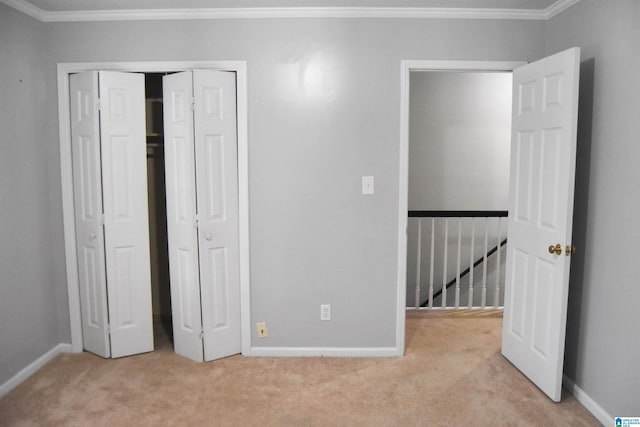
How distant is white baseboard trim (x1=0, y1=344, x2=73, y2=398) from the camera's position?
2.72 metres

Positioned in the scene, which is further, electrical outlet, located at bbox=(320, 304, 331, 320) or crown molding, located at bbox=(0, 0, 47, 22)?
electrical outlet, located at bbox=(320, 304, 331, 320)

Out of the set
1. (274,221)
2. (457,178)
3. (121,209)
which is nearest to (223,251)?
(274,221)

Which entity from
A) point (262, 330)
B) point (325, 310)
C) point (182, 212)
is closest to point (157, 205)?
point (182, 212)

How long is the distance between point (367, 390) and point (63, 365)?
2052mm

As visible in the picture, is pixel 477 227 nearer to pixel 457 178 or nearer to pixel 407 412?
pixel 457 178

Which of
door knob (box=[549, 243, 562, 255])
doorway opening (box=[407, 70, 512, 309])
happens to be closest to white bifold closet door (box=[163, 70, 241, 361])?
door knob (box=[549, 243, 562, 255])

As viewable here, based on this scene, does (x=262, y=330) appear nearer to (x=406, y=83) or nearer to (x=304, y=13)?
(x=406, y=83)

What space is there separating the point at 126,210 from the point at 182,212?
400mm

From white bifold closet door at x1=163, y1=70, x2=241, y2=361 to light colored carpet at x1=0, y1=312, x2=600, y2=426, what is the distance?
228 millimetres

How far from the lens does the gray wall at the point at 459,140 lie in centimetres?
486

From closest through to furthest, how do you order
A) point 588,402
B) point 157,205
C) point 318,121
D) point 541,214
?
1. point 588,402
2. point 541,214
3. point 318,121
4. point 157,205

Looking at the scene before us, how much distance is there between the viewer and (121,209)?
312 cm

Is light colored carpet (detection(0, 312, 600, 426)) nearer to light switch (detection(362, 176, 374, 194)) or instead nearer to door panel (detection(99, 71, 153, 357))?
door panel (detection(99, 71, 153, 357))

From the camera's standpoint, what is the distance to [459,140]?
16.1 ft
